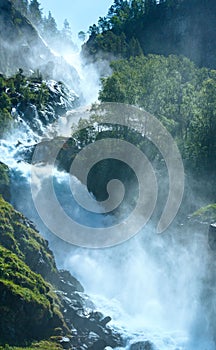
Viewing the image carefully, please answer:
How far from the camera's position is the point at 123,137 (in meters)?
53.8

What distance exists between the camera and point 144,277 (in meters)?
39.1

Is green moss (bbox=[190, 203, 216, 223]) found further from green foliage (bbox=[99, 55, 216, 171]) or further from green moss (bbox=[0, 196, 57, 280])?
green foliage (bbox=[99, 55, 216, 171])

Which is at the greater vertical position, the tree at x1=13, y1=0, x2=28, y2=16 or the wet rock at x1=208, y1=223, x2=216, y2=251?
the tree at x1=13, y1=0, x2=28, y2=16

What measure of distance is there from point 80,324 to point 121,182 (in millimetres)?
23882

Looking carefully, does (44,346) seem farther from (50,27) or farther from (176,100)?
(50,27)

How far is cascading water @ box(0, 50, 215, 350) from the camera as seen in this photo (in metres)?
32.6

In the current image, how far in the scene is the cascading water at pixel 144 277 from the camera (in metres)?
32.6

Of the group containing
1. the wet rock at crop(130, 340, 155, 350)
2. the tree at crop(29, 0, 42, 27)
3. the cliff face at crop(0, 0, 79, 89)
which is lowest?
the wet rock at crop(130, 340, 155, 350)

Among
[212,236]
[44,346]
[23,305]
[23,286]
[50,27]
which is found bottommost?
[44,346]

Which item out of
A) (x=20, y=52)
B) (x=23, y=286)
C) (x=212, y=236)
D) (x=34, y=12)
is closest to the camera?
(x=23, y=286)

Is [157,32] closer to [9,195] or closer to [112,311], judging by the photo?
[9,195]

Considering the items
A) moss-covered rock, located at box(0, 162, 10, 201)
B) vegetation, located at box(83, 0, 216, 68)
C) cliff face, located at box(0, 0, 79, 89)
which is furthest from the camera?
vegetation, located at box(83, 0, 216, 68)

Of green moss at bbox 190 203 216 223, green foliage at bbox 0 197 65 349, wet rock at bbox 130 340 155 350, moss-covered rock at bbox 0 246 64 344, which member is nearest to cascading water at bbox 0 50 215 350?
wet rock at bbox 130 340 155 350

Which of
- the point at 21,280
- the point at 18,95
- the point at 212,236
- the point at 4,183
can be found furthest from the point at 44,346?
the point at 18,95
